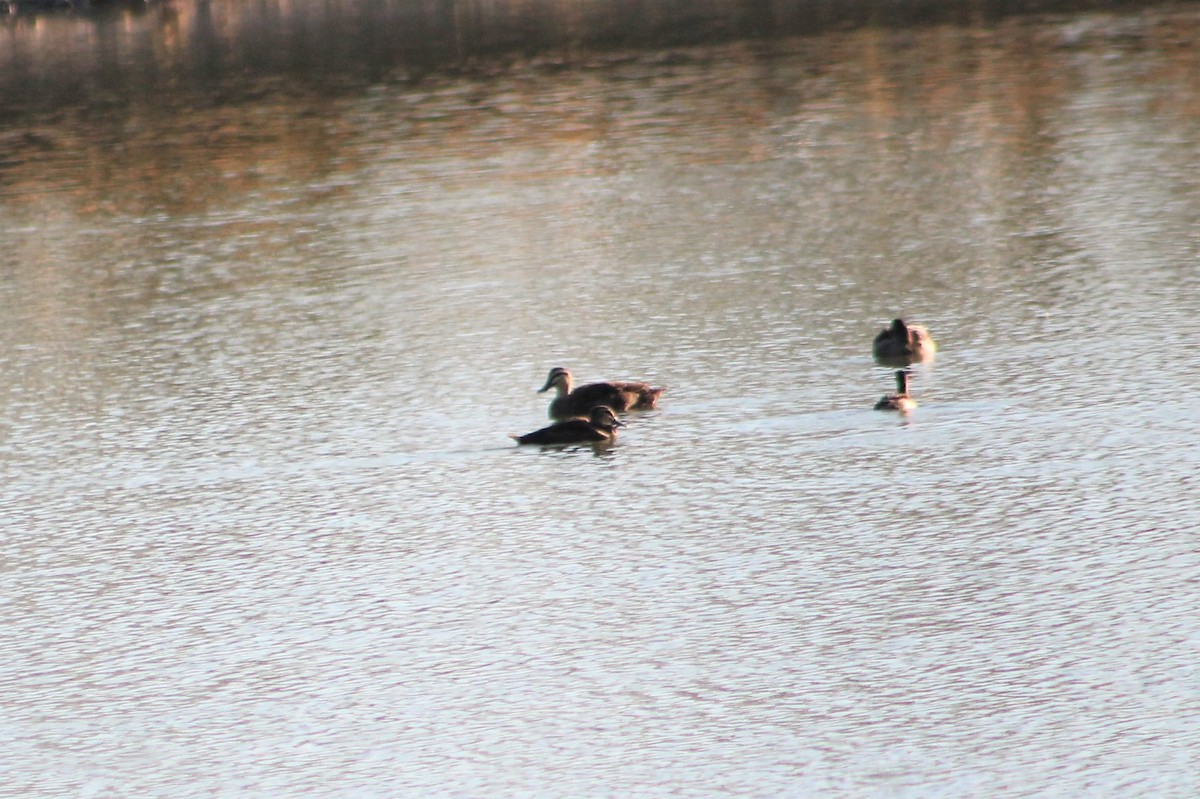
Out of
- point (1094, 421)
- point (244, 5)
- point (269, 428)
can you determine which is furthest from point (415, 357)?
point (244, 5)

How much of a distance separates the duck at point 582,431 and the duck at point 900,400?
2221mm

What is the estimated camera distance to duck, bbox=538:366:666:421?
1712cm

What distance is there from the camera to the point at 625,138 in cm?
3391

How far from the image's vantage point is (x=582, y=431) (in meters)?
16.9

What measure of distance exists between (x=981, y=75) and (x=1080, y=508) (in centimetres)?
2520

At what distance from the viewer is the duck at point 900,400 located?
16.8 meters

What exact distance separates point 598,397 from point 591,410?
0.20m

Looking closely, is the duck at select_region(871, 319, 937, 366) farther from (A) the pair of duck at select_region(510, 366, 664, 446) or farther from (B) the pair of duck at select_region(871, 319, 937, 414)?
(A) the pair of duck at select_region(510, 366, 664, 446)

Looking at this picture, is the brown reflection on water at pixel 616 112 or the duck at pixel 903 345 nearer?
the duck at pixel 903 345

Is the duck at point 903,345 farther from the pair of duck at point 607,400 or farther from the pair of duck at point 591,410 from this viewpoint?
the pair of duck at point 591,410

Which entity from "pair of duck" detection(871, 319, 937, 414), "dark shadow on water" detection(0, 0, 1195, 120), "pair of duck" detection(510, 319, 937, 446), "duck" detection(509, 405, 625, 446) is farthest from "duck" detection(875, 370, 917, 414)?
"dark shadow on water" detection(0, 0, 1195, 120)

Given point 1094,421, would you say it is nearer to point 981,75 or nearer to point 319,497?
point 319,497

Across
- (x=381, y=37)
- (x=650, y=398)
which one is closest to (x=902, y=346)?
(x=650, y=398)

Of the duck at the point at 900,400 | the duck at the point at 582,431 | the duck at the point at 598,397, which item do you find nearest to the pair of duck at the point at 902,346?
the duck at the point at 900,400
